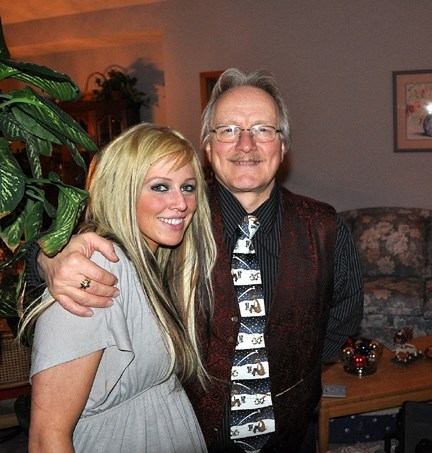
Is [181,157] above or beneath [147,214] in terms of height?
above

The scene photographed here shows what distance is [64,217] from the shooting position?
955 mm

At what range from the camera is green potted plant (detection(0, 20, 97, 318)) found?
34.1 inches

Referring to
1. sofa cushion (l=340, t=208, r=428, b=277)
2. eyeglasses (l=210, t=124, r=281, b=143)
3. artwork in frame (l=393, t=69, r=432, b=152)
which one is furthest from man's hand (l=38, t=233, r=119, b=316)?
artwork in frame (l=393, t=69, r=432, b=152)

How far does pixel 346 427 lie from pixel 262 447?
1.67 m

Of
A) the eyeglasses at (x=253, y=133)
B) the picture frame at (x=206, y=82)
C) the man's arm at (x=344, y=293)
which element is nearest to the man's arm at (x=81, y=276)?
the eyeglasses at (x=253, y=133)

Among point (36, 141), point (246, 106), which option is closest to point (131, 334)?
point (36, 141)

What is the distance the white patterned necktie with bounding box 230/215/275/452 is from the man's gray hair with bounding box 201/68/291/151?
1.16ft

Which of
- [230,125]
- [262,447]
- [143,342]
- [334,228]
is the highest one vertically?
[230,125]

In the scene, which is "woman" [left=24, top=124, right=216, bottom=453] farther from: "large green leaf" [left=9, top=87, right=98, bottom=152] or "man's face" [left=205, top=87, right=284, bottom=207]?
"large green leaf" [left=9, top=87, right=98, bottom=152]

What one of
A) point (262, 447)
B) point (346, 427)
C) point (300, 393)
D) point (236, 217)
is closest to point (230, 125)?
point (236, 217)

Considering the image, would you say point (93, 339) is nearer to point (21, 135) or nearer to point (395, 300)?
point (21, 135)

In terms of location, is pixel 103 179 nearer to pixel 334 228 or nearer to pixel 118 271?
pixel 118 271

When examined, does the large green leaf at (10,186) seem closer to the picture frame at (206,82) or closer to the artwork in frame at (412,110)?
the artwork in frame at (412,110)

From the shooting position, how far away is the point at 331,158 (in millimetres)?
5738
